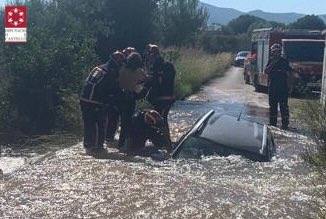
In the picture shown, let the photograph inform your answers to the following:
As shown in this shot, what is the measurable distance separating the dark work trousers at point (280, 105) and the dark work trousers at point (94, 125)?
5088mm

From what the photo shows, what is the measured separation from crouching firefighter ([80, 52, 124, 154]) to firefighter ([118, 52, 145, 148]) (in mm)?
129

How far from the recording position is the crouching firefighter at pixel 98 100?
9.92 m

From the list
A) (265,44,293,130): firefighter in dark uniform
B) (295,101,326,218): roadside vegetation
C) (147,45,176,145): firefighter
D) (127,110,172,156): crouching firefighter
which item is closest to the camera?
(295,101,326,218): roadside vegetation

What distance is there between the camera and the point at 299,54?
82.8 feet

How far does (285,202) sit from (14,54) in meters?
8.68

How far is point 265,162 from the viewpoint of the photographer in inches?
343

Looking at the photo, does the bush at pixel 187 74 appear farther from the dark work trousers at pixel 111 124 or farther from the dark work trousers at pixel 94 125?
the dark work trousers at pixel 94 125

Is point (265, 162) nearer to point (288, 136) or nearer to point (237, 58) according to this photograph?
point (288, 136)

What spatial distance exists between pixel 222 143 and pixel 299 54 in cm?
1725

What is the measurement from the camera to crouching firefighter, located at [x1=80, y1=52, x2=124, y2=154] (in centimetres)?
992

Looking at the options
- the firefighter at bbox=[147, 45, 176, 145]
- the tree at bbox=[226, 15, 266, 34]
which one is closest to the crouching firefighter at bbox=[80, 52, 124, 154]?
the firefighter at bbox=[147, 45, 176, 145]

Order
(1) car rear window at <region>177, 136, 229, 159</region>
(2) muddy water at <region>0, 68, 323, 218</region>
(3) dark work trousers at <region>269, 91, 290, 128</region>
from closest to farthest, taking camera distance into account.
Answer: (2) muddy water at <region>0, 68, 323, 218</region>
(1) car rear window at <region>177, 136, 229, 159</region>
(3) dark work trousers at <region>269, 91, 290, 128</region>

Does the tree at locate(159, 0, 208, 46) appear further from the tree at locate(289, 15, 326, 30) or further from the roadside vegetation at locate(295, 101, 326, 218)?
the tree at locate(289, 15, 326, 30)

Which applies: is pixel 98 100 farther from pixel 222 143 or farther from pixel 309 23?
pixel 309 23
